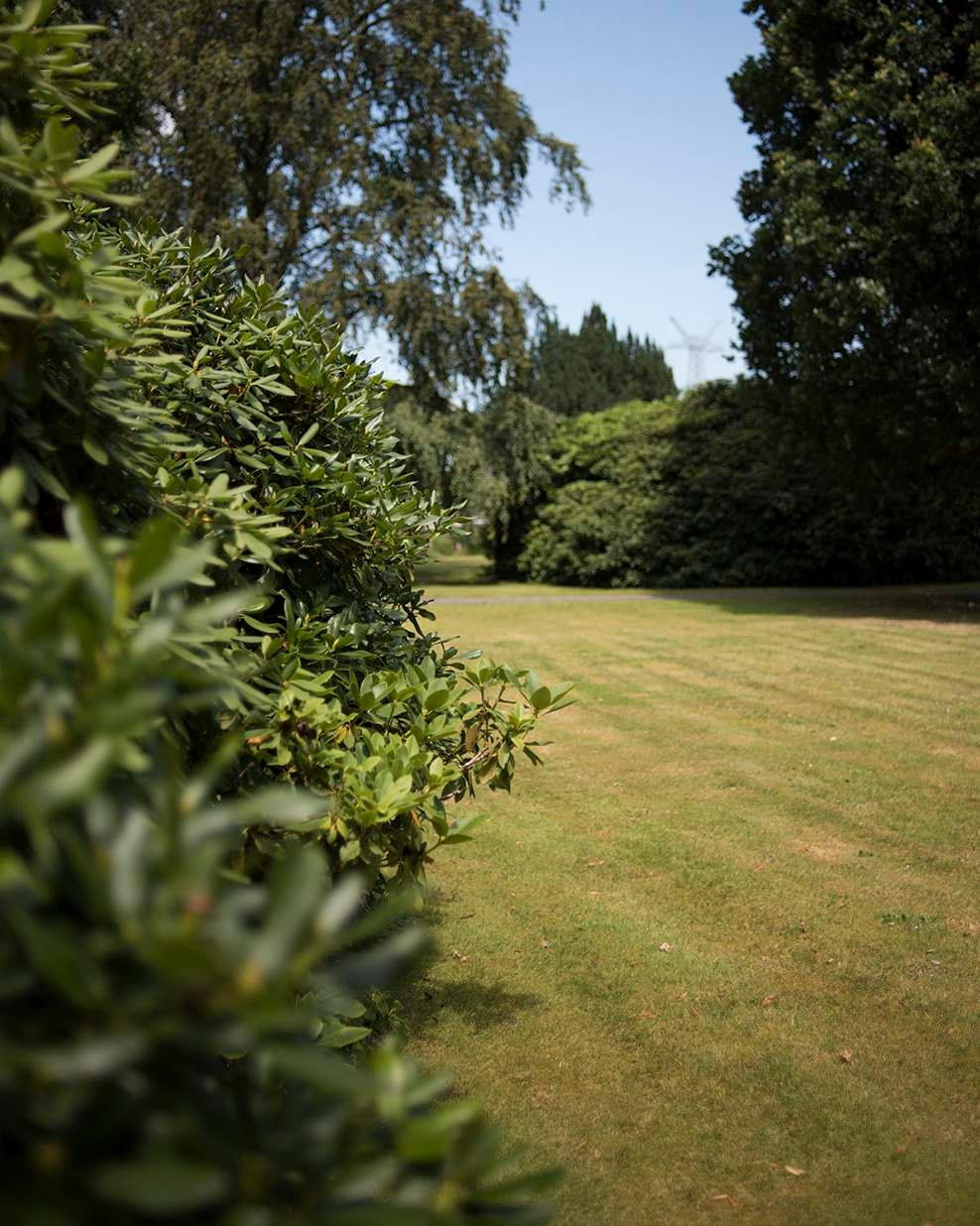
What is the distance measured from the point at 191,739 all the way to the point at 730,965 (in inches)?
126

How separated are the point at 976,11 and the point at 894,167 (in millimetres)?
2462

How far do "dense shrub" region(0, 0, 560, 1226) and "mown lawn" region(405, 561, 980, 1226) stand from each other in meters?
0.68

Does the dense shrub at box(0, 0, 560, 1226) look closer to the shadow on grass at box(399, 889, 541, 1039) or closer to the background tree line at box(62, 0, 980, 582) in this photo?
the shadow on grass at box(399, 889, 541, 1039)

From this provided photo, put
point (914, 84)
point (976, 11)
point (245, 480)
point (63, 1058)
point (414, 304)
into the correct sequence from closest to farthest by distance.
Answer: point (63, 1058)
point (245, 480)
point (976, 11)
point (914, 84)
point (414, 304)

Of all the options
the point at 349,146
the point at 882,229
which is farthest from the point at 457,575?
the point at 882,229

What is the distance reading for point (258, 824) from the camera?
258 cm

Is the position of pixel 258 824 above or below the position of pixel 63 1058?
below

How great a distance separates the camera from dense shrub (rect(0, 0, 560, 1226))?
93cm

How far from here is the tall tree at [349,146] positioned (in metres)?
20.4

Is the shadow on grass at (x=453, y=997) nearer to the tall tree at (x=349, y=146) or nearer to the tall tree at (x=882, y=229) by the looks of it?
the tall tree at (x=882, y=229)

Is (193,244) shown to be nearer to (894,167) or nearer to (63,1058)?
(63,1058)

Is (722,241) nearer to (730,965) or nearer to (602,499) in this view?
(602,499)

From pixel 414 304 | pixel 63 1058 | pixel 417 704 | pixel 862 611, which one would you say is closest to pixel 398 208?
pixel 414 304

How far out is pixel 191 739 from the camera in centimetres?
233
